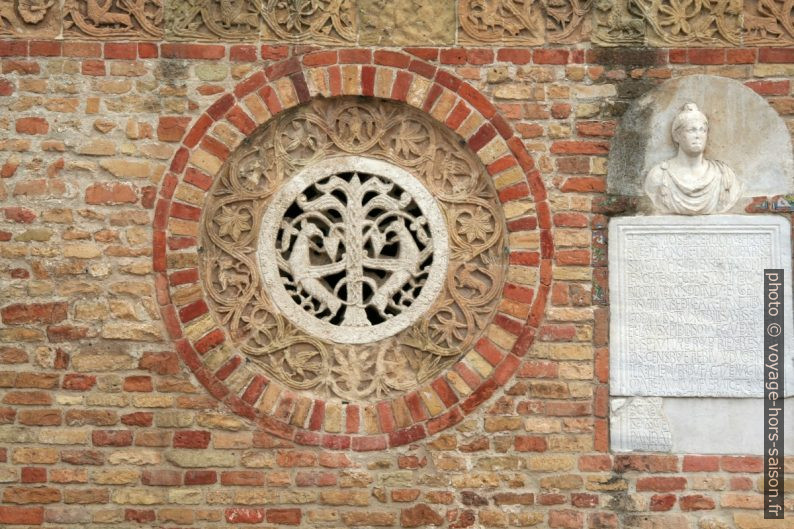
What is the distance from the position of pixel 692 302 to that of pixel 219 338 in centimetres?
264

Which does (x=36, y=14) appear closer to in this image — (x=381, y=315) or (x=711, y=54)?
(x=381, y=315)

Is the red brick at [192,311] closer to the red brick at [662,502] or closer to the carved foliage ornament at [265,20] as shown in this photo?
the carved foliage ornament at [265,20]

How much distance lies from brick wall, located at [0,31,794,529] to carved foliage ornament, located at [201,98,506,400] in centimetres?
18

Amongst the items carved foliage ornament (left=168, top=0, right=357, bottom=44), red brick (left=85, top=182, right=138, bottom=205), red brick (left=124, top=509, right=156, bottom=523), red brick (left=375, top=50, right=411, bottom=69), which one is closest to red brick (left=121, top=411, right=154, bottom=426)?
red brick (left=124, top=509, right=156, bottom=523)

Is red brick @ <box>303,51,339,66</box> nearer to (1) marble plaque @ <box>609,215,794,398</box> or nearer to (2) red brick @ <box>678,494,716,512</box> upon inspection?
(1) marble plaque @ <box>609,215,794,398</box>

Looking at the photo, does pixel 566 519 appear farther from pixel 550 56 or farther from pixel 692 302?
pixel 550 56

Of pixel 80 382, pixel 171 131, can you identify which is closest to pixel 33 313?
pixel 80 382

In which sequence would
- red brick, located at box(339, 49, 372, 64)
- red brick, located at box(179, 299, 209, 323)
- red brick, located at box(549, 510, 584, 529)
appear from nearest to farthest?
red brick, located at box(549, 510, 584, 529)
red brick, located at box(179, 299, 209, 323)
red brick, located at box(339, 49, 372, 64)

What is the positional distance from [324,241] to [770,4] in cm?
286

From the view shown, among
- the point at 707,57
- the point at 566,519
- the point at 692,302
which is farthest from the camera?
the point at 707,57

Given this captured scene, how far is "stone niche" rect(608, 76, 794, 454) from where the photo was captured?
19.3ft

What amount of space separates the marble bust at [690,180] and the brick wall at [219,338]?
180 millimetres

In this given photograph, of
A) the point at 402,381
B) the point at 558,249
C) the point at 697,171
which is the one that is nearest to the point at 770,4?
the point at 697,171

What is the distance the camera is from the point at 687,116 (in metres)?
5.95
